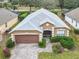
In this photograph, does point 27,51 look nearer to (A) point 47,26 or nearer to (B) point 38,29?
(B) point 38,29

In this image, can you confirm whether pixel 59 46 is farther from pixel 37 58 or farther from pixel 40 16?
pixel 40 16

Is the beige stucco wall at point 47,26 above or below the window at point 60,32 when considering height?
above

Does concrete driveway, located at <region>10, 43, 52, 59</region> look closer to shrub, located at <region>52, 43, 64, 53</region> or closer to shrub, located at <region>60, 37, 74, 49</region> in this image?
shrub, located at <region>52, 43, 64, 53</region>

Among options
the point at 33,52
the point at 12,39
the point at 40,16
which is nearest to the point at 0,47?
the point at 12,39

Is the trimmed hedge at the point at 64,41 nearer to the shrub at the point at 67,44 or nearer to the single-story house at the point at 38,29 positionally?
the shrub at the point at 67,44

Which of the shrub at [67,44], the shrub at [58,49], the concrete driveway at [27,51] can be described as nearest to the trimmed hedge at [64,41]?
the shrub at [67,44]

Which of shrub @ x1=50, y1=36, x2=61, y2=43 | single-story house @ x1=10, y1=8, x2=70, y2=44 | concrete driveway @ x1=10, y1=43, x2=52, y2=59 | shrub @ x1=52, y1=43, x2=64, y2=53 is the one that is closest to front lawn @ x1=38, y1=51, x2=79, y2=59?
shrub @ x1=52, y1=43, x2=64, y2=53
